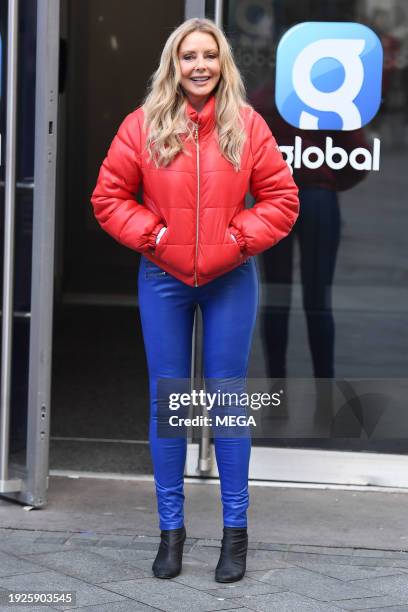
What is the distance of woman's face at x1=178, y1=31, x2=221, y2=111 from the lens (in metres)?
4.35

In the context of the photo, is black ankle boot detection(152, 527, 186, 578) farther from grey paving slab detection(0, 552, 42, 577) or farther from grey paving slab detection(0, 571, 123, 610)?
grey paving slab detection(0, 552, 42, 577)

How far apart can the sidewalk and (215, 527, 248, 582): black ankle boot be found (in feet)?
0.14

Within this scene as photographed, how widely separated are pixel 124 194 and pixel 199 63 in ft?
1.74

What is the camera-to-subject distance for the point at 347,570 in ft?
15.4

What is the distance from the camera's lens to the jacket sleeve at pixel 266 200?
14.3ft

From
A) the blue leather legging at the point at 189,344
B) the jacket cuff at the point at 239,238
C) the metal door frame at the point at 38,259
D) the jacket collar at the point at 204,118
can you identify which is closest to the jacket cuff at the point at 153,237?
the blue leather legging at the point at 189,344

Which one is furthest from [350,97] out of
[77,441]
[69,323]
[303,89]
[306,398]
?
[69,323]

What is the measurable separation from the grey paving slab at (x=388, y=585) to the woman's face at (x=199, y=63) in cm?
186

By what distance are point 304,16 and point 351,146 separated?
2.03 feet

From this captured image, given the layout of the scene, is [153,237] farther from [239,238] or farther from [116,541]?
[116,541]

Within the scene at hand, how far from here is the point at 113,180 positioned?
4.41 metres

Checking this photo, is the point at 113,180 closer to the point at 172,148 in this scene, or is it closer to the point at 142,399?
the point at 172,148

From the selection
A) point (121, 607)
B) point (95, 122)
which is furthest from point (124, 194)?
point (95, 122)

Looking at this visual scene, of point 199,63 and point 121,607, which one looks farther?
point 199,63
